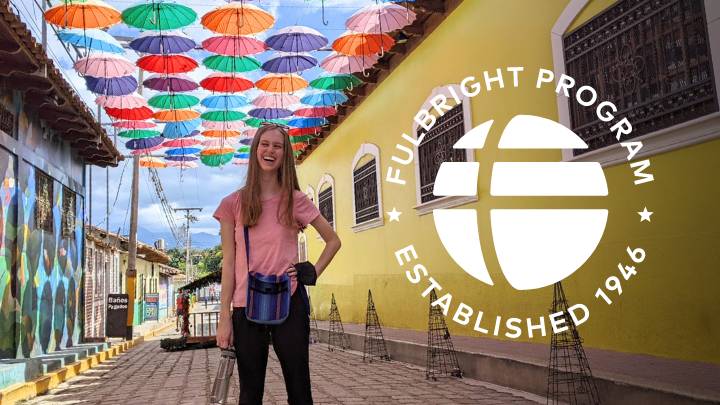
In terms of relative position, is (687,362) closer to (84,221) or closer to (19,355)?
(19,355)

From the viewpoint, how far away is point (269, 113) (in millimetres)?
14234

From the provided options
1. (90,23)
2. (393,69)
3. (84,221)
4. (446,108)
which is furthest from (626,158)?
(84,221)

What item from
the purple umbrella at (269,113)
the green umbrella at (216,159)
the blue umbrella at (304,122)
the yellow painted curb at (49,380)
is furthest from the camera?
the green umbrella at (216,159)

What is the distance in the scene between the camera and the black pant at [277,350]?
104 inches

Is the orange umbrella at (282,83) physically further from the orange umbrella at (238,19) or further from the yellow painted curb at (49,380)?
the yellow painted curb at (49,380)

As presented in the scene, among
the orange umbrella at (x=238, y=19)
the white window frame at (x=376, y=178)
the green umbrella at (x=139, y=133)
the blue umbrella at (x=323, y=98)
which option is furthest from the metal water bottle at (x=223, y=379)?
the green umbrella at (x=139, y=133)

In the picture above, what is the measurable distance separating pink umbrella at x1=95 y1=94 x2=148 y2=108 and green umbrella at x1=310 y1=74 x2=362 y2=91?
383 cm

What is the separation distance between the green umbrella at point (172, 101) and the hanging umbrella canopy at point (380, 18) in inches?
208

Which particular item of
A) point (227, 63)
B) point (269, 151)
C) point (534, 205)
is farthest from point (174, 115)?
point (269, 151)

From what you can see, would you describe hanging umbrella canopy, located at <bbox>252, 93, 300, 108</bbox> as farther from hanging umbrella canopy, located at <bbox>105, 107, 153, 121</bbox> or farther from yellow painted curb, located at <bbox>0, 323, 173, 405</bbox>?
yellow painted curb, located at <bbox>0, 323, 173, 405</bbox>

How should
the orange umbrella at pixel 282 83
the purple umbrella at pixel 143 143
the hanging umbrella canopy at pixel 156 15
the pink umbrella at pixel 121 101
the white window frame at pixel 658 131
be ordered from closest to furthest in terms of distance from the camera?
the white window frame at pixel 658 131
the hanging umbrella canopy at pixel 156 15
the orange umbrella at pixel 282 83
the pink umbrella at pixel 121 101
the purple umbrella at pixel 143 143

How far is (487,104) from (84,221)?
9.97 metres

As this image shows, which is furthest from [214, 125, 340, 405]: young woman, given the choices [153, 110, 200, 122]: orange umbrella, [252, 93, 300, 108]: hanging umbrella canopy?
[153, 110, 200, 122]: orange umbrella

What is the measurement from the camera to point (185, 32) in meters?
11.0
